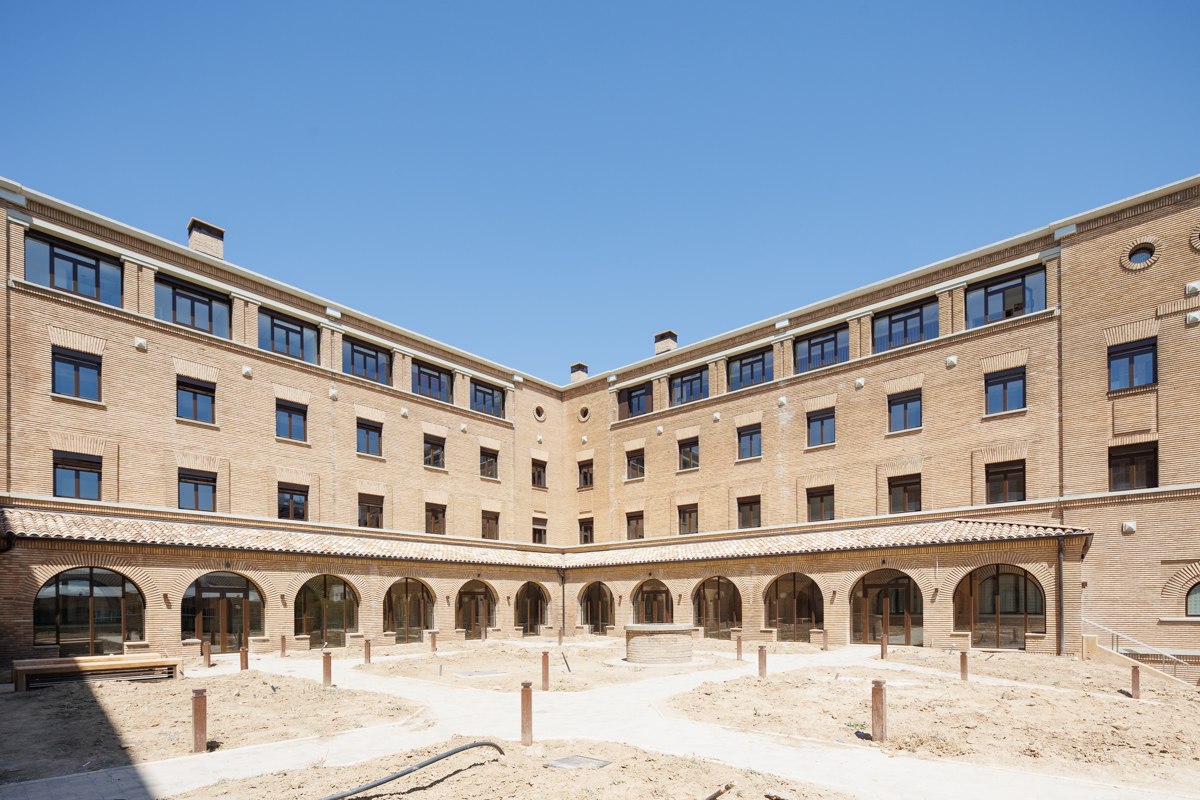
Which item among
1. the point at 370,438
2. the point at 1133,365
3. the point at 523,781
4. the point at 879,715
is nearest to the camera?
the point at 523,781

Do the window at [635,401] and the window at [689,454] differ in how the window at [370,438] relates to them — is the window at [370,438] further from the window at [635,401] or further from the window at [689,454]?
the window at [689,454]

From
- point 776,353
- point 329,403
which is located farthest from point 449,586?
point 776,353

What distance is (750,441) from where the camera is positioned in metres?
35.7

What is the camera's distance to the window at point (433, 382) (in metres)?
36.7

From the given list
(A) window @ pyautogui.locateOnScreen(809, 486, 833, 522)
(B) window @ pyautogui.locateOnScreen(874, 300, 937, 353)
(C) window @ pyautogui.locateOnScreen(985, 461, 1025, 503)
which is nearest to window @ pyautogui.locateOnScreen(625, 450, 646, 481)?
(A) window @ pyautogui.locateOnScreen(809, 486, 833, 522)

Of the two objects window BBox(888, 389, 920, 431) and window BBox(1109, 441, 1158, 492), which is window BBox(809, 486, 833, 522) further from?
window BBox(1109, 441, 1158, 492)

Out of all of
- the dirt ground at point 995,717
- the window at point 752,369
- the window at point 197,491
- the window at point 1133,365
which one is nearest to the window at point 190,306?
the window at point 197,491

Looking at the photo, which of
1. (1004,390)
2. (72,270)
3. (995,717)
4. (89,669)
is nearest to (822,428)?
(1004,390)

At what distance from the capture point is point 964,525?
1065 inches

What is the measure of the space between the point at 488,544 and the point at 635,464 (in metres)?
8.41

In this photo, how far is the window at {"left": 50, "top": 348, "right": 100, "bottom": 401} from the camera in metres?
24.5

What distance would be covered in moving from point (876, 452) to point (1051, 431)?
6.40 meters

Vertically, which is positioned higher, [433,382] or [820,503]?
[433,382]

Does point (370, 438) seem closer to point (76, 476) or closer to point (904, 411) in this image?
point (76, 476)
